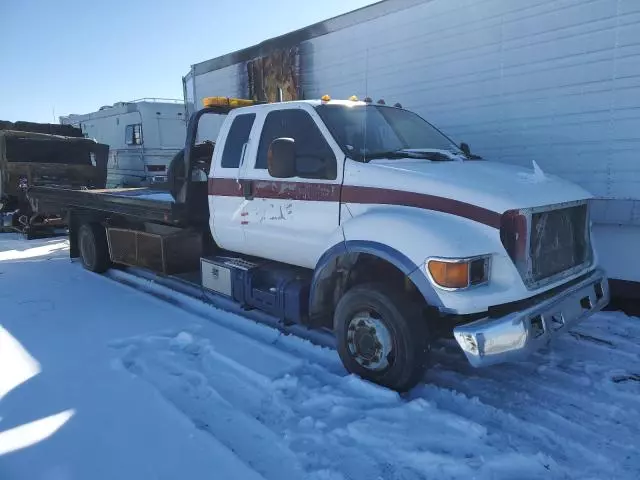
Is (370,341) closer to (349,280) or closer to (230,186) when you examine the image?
(349,280)

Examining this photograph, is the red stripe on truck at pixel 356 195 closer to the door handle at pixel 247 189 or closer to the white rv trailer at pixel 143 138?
the door handle at pixel 247 189

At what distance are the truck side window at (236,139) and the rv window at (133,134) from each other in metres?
12.7

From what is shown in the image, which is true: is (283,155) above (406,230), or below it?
above

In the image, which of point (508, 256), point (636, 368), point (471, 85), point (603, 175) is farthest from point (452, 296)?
point (471, 85)

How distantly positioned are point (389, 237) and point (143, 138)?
14903 mm

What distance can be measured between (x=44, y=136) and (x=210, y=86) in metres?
4.42

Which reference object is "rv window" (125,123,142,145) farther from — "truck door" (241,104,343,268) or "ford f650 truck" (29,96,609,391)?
"truck door" (241,104,343,268)

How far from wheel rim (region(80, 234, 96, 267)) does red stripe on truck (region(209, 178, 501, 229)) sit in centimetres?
349

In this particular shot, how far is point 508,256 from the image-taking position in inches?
125

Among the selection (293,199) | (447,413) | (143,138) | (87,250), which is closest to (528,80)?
(293,199)

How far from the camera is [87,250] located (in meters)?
7.58

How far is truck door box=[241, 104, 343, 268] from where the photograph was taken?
3.98 meters

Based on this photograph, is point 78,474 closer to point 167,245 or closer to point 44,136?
point 167,245

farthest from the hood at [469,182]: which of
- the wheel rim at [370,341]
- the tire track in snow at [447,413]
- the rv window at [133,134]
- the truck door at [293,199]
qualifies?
the rv window at [133,134]
